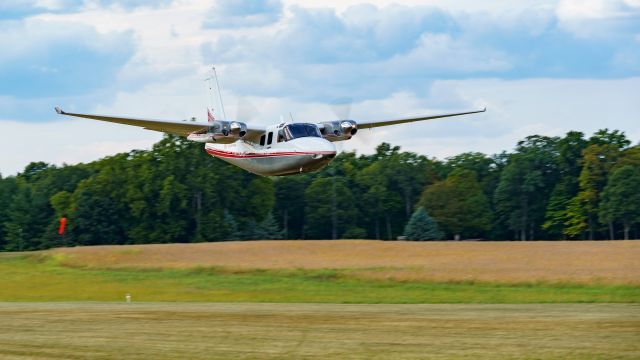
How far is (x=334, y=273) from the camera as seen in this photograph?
5319 centimetres

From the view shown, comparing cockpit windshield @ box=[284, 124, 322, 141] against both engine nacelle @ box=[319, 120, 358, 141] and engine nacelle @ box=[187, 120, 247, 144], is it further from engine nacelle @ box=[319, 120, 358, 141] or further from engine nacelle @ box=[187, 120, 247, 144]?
engine nacelle @ box=[319, 120, 358, 141]

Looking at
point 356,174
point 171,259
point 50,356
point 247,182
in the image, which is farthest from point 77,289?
point 356,174

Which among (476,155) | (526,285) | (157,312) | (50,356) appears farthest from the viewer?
(476,155)

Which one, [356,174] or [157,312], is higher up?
[356,174]

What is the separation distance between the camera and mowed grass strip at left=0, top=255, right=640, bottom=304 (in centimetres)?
4181

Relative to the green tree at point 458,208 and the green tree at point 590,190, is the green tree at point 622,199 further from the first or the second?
the green tree at point 458,208

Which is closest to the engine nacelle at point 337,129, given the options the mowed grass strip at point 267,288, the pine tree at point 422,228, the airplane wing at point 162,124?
the airplane wing at point 162,124

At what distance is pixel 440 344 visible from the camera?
2256 centimetres

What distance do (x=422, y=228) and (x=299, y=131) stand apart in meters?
66.6

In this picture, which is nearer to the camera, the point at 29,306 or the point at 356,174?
the point at 29,306

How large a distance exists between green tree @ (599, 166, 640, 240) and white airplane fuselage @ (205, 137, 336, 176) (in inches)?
2623

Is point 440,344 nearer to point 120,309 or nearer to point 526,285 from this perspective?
point 120,309

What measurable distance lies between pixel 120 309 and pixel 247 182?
227 ft

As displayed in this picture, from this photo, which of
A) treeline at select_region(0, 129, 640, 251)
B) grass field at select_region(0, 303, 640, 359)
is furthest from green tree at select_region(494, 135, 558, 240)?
grass field at select_region(0, 303, 640, 359)
